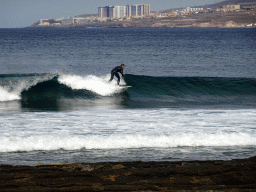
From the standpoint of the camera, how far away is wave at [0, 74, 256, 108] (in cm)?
1531

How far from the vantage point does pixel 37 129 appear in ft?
29.6

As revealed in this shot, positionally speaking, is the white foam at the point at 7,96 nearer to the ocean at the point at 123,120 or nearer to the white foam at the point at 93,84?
the ocean at the point at 123,120

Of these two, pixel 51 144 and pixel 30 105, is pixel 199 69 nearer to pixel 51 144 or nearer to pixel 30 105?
pixel 30 105

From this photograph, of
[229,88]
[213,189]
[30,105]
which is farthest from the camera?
[229,88]

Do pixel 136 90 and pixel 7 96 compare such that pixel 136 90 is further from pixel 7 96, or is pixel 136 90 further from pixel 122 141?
pixel 122 141

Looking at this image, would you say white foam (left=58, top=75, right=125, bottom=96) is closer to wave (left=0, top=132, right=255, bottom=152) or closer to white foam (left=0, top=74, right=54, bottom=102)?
white foam (left=0, top=74, right=54, bottom=102)

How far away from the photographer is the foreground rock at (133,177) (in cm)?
448

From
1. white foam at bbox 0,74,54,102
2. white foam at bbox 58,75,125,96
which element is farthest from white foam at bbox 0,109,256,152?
white foam at bbox 58,75,125,96

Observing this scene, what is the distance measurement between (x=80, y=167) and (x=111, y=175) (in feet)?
2.48

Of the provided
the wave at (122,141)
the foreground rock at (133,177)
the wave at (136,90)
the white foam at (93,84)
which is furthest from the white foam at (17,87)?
the foreground rock at (133,177)

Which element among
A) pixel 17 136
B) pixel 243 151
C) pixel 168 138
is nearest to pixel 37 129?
pixel 17 136

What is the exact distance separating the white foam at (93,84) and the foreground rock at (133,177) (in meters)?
11.2

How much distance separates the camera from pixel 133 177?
493cm

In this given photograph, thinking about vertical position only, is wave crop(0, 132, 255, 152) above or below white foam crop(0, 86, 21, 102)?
below
